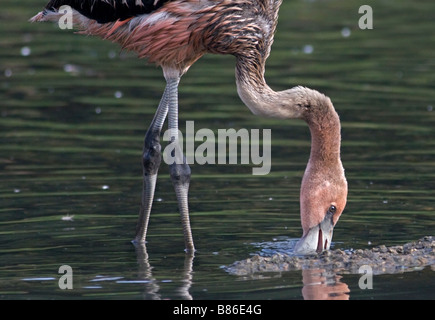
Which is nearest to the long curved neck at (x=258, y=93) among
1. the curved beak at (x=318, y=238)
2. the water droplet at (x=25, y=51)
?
the curved beak at (x=318, y=238)

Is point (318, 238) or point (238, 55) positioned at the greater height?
point (238, 55)

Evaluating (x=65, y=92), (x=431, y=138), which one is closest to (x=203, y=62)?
(x=65, y=92)

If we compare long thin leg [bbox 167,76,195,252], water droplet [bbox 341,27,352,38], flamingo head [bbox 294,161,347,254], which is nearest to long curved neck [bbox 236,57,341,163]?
flamingo head [bbox 294,161,347,254]

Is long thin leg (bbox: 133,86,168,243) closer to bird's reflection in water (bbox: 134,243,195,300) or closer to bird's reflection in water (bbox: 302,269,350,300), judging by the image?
bird's reflection in water (bbox: 134,243,195,300)

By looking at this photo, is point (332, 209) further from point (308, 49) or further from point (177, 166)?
point (308, 49)

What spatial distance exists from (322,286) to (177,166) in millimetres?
2623

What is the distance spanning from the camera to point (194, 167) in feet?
42.6

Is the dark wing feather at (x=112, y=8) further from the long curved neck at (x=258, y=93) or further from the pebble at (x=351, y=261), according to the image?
the pebble at (x=351, y=261)

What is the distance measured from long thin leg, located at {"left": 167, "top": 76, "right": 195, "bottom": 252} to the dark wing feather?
32.6 inches

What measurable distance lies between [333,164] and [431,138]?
495cm

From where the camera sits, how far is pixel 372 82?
17.8 metres

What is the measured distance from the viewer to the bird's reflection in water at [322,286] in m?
8.22

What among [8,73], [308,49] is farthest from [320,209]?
[308,49]

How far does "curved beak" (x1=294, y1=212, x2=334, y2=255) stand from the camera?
940 cm
